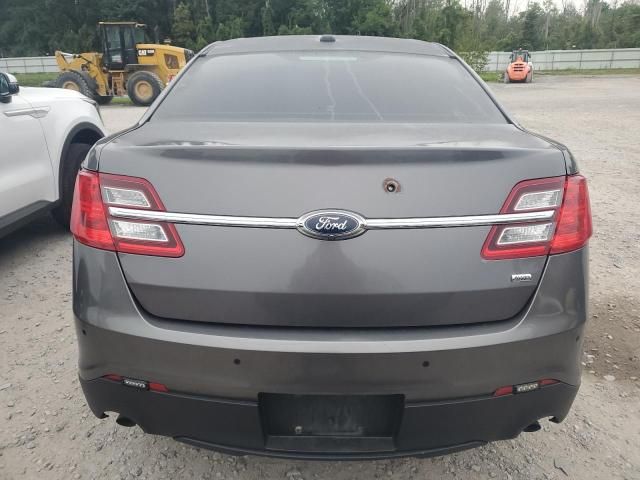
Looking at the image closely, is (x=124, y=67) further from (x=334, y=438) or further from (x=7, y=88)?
(x=334, y=438)

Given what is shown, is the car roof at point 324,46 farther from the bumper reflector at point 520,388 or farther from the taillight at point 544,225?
the bumper reflector at point 520,388

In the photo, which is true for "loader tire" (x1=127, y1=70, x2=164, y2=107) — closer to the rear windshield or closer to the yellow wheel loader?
the yellow wheel loader

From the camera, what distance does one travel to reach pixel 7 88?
354 cm

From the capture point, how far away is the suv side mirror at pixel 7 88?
350 cm

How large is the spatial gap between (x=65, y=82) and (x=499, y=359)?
18.2 m

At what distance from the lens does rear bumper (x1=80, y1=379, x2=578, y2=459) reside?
150 cm

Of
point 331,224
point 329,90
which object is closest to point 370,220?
point 331,224

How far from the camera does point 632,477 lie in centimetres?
198

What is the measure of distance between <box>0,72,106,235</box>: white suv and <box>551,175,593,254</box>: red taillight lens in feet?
11.3

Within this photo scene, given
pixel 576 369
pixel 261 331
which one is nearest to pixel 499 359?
pixel 576 369

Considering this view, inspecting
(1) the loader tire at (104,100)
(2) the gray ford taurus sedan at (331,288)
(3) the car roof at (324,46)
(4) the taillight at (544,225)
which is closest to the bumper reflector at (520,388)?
(2) the gray ford taurus sedan at (331,288)

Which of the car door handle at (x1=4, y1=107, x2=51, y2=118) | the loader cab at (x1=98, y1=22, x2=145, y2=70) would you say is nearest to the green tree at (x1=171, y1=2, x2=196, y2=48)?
the loader cab at (x1=98, y1=22, x2=145, y2=70)

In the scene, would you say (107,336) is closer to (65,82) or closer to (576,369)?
(576,369)

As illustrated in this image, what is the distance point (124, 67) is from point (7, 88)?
1514 cm
